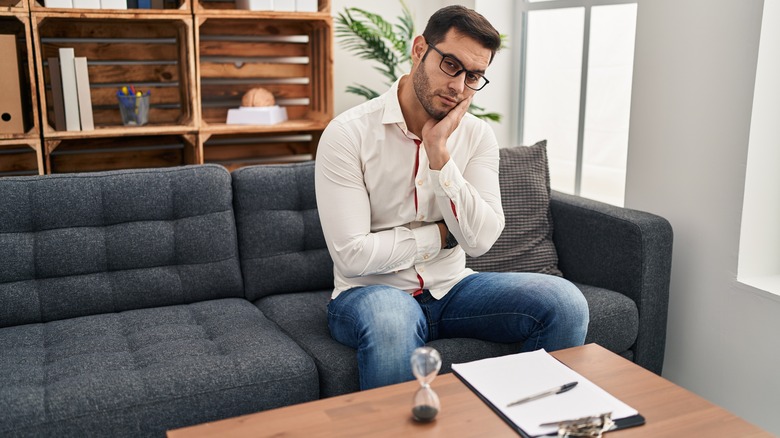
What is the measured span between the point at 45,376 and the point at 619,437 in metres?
1.24

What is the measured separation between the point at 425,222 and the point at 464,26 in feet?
1.67

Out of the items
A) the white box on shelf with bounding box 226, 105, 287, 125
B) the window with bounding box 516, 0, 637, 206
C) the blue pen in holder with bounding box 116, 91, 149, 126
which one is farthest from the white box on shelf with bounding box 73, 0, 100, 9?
the window with bounding box 516, 0, 637, 206

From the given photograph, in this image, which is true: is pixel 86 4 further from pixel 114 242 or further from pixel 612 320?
pixel 612 320

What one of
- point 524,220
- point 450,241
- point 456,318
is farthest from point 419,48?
point 524,220

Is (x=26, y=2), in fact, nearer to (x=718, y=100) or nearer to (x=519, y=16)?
(x=519, y=16)

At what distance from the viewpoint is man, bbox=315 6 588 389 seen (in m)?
1.72

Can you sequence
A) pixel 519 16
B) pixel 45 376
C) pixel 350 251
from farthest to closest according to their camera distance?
pixel 519 16, pixel 350 251, pixel 45 376

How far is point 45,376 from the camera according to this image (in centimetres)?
163

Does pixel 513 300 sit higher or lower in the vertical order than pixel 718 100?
lower

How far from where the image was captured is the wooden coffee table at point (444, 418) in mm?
1186

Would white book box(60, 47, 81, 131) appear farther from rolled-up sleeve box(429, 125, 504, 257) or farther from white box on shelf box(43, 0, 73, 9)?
rolled-up sleeve box(429, 125, 504, 257)

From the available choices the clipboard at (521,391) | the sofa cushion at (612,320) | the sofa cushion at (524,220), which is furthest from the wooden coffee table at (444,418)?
the sofa cushion at (524,220)

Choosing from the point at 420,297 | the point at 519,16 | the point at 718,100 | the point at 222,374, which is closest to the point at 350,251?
the point at 420,297

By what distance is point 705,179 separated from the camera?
7.20ft
